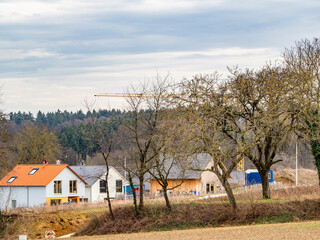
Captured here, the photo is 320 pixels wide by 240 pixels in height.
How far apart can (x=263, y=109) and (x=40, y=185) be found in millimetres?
37698

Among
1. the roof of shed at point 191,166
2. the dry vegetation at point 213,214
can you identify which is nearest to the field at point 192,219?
the dry vegetation at point 213,214

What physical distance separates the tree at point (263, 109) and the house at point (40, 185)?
109ft

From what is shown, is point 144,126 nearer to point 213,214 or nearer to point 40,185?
point 213,214

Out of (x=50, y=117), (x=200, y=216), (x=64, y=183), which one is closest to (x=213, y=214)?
(x=200, y=216)

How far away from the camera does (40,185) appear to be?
62.8m

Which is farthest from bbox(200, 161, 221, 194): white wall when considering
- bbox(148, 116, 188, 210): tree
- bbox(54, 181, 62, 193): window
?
bbox(148, 116, 188, 210): tree

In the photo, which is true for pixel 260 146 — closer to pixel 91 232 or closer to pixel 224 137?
pixel 224 137

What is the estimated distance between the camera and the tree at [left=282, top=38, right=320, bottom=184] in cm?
3123

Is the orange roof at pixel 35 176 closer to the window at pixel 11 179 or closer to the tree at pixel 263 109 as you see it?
the window at pixel 11 179

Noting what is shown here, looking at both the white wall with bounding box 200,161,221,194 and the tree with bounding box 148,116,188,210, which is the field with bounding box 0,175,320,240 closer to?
the tree with bounding box 148,116,188,210

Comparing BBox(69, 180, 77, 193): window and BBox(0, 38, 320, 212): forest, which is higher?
BBox(0, 38, 320, 212): forest

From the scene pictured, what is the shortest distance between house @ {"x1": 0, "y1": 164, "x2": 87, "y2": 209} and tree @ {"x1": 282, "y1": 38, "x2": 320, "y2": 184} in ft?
118

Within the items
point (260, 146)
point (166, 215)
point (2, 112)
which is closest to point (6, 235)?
point (2, 112)

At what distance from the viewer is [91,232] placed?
33969 millimetres
